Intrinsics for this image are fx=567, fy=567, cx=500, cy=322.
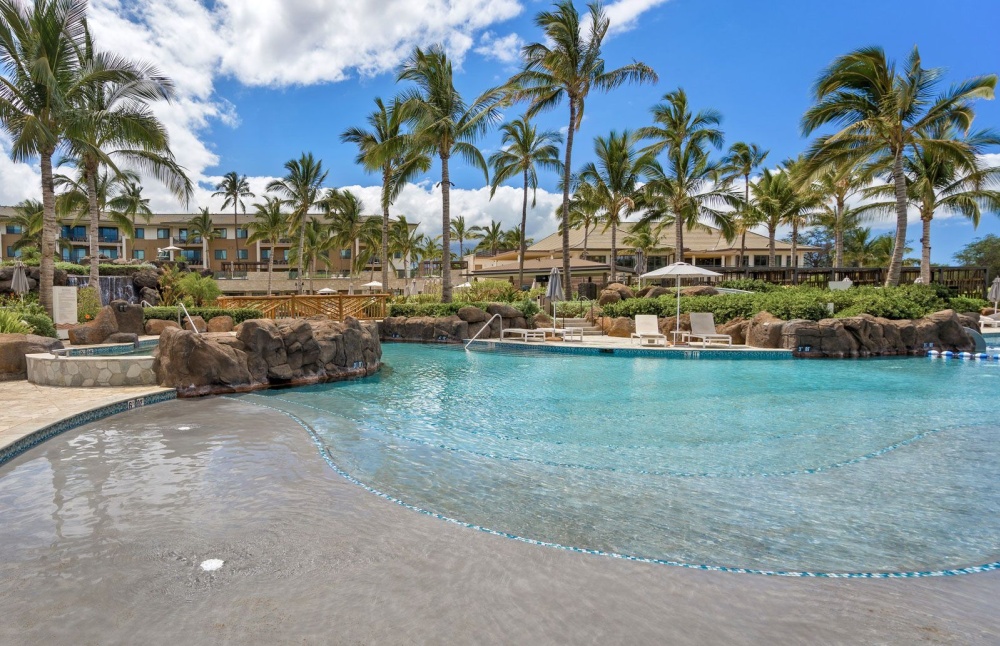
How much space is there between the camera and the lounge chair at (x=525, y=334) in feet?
59.3

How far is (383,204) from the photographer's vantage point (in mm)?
28562

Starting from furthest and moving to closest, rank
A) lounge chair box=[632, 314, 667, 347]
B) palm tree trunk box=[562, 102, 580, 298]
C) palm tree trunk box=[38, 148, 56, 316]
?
palm tree trunk box=[562, 102, 580, 298]
lounge chair box=[632, 314, 667, 347]
palm tree trunk box=[38, 148, 56, 316]

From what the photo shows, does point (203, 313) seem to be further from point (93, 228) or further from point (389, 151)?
point (389, 151)

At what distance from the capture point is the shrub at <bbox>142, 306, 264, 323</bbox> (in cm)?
1797

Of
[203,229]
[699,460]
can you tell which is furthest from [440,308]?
[203,229]

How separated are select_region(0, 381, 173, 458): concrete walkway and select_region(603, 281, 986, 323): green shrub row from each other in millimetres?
16627

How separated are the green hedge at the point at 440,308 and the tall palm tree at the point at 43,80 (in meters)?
10.6

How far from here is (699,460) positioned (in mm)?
5977

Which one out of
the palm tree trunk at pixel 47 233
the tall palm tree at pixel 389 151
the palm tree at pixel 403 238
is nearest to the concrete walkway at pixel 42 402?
the palm tree trunk at pixel 47 233

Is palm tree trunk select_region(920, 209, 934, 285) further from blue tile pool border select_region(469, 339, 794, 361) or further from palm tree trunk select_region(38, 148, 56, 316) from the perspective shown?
palm tree trunk select_region(38, 148, 56, 316)

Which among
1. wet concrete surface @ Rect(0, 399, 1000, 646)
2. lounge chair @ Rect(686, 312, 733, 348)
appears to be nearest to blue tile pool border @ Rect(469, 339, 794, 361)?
lounge chair @ Rect(686, 312, 733, 348)

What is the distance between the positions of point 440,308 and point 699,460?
1562 centimetres

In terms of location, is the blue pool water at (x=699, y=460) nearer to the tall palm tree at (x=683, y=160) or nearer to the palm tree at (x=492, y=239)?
the tall palm tree at (x=683, y=160)

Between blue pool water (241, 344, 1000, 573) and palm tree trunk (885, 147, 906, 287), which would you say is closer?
blue pool water (241, 344, 1000, 573)
